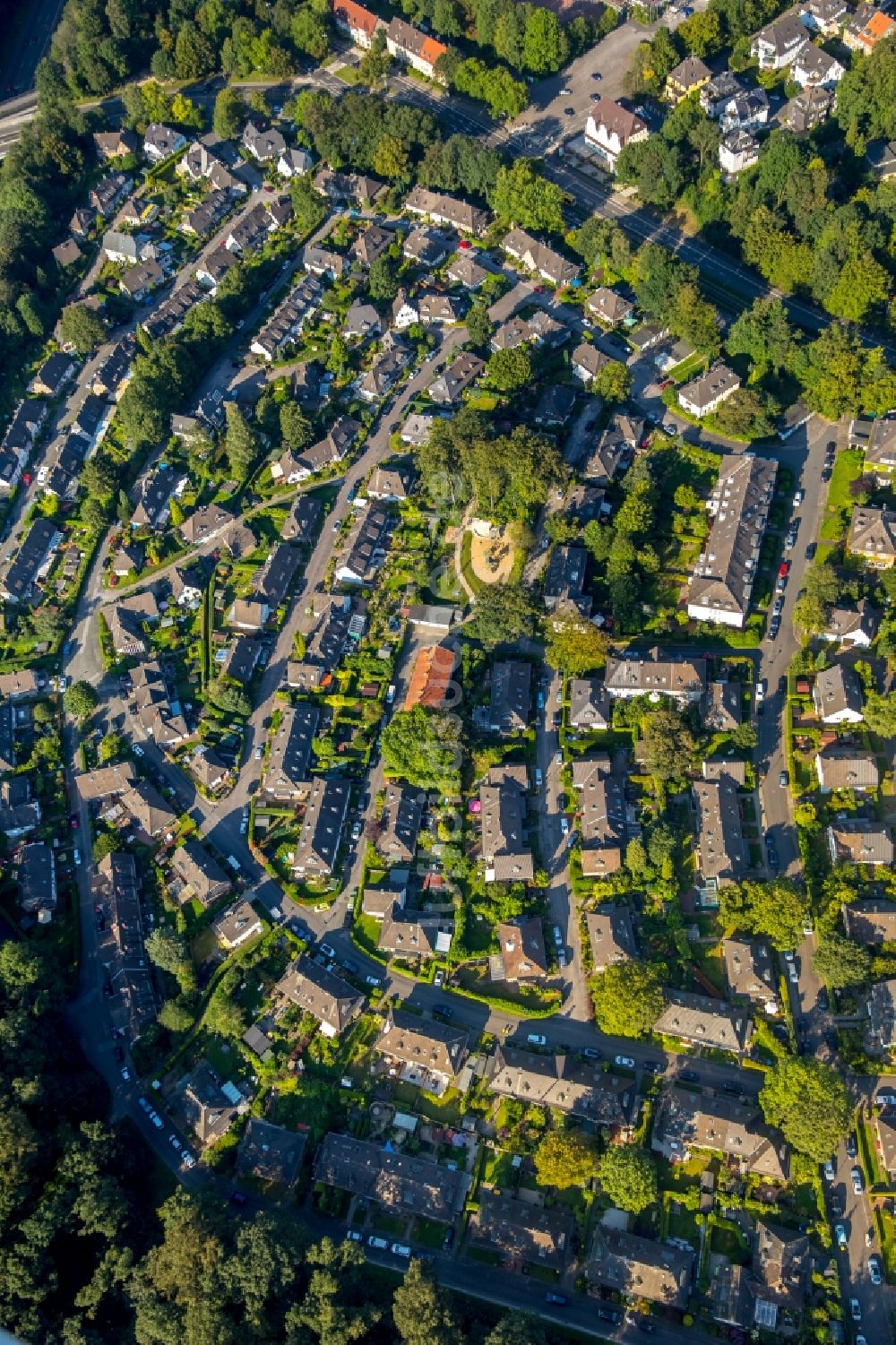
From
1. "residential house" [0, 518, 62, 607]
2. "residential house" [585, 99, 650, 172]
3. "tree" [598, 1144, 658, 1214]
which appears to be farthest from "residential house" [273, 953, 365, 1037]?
"residential house" [585, 99, 650, 172]

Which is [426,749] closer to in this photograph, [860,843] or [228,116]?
[860,843]

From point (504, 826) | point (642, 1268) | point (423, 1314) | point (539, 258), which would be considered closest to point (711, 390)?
point (539, 258)

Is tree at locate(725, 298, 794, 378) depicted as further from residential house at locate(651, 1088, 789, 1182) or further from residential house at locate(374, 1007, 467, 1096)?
residential house at locate(374, 1007, 467, 1096)

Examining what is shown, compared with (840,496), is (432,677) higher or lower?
lower

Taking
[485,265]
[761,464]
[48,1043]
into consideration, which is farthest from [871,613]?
[48,1043]

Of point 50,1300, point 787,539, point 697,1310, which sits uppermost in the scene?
point 787,539

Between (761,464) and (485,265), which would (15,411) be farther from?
(761,464)
